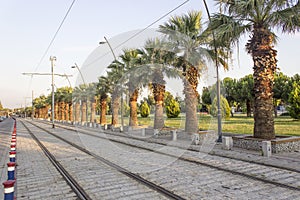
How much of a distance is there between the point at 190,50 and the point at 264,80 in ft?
19.7

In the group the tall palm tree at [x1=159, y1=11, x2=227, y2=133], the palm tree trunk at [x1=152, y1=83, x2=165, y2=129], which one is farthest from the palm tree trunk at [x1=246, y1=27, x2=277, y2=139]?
the palm tree trunk at [x1=152, y1=83, x2=165, y2=129]

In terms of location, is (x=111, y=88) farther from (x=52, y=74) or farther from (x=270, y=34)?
(x=270, y=34)

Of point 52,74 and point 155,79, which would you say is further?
point 52,74

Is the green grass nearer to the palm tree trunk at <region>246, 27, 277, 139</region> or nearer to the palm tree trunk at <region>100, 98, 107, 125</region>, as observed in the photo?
the palm tree trunk at <region>100, 98, 107, 125</region>

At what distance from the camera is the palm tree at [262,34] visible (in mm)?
11156

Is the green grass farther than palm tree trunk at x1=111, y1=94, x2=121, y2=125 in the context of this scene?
No

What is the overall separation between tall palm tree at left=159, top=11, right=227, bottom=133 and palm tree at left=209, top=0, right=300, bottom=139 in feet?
12.4

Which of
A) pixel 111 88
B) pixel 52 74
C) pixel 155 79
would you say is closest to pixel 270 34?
pixel 155 79

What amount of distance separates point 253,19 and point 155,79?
35.0 ft

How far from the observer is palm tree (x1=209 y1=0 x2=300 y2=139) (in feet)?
36.6

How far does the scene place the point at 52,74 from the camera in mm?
33688

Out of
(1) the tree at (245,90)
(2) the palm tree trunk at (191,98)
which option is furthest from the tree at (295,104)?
(2) the palm tree trunk at (191,98)

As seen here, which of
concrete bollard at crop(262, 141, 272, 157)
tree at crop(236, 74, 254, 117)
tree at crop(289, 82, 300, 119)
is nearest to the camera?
concrete bollard at crop(262, 141, 272, 157)

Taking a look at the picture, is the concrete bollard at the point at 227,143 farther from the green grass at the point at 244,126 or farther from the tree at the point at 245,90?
the tree at the point at 245,90
